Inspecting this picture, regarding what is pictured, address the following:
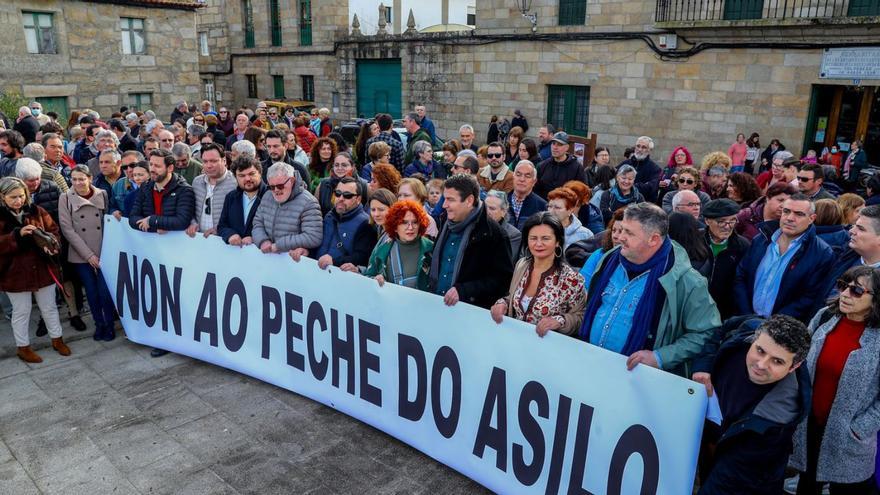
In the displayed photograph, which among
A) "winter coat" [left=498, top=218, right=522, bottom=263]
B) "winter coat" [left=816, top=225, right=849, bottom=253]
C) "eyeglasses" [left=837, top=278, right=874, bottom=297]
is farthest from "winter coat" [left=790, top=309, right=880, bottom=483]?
"winter coat" [left=498, top=218, right=522, bottom=263]

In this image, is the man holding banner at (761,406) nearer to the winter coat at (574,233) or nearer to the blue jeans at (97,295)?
the winter coat at (574,233)

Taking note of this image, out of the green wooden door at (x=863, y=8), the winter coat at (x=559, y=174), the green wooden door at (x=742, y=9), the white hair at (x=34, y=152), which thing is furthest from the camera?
the green wooden door at (x=742, y=9)

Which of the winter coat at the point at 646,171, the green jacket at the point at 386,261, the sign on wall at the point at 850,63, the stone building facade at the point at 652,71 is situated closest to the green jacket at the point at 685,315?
the green jacket at the point at 386,261

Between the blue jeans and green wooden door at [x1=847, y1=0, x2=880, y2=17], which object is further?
green wooden door at [x1=847, y1=0, x2=880, y2=17]

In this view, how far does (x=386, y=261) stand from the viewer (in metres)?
4.70

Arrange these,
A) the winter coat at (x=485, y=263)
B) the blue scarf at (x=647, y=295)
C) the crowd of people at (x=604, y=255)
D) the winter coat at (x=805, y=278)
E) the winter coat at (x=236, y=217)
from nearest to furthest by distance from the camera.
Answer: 1. the crowd of people at (x=604, y=255)
2. the blue scarf at (x=647, y=295)
3. the winter coat at (x=805, y=278)
4. the winter coat at (x=485, y=263)
5. the winter coat at (x=236, y=217)

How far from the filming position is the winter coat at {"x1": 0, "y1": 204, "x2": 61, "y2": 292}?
5.68 m

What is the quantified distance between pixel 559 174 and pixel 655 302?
489 centimetres

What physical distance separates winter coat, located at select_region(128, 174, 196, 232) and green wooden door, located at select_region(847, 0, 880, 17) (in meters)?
12.1

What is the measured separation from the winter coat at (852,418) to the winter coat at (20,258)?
611 cm

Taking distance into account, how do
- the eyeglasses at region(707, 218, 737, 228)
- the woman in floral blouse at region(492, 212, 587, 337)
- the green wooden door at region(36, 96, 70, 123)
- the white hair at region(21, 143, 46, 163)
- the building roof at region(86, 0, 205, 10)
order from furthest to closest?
the building roof at region(86, 0, 205, 10)
the green wooden door at region(36, 96, 70, 123)
the white hair at region(21, 143, 46, 163)
the eyeglasses at region(707, 218, 737, 228)
the woman in floral blouse at region(492, 212, 587, 337)

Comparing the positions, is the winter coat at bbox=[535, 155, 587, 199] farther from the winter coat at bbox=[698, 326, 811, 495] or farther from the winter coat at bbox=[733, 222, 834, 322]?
the winter coat at bbox=[698, 326, 811, 495]

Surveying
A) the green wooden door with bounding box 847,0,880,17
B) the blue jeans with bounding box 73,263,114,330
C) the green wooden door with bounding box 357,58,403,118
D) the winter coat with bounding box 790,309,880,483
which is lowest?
the blue jeans with bounding box 73,263,114,330

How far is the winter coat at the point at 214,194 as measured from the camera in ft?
19.7
